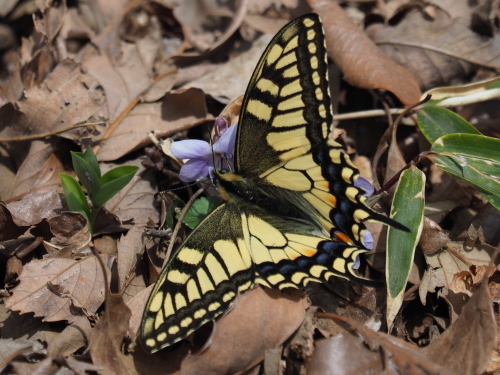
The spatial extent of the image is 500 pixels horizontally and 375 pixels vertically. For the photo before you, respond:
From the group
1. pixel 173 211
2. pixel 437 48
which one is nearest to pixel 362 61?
pixel 437 48

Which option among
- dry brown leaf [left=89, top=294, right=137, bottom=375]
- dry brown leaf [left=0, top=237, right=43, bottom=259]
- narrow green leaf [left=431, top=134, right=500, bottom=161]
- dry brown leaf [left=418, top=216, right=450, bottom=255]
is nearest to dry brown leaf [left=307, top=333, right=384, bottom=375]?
dry brown leaf [left=418, top=216, right=450, bottom=255]

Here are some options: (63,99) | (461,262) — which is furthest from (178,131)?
(461,262)

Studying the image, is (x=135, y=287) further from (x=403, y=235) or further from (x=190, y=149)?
(x=403, y=235)

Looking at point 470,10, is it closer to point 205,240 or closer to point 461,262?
point 461,262

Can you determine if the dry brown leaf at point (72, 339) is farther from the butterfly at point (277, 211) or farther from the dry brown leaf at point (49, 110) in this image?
the dry brown leaf at point (49, 110)

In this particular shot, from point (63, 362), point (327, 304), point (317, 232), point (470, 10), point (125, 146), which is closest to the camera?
point (63, 362)

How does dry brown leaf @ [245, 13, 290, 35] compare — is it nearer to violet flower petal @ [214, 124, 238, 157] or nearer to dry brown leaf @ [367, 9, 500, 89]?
dry brown leaf @ [367, 9, 500, 89]
